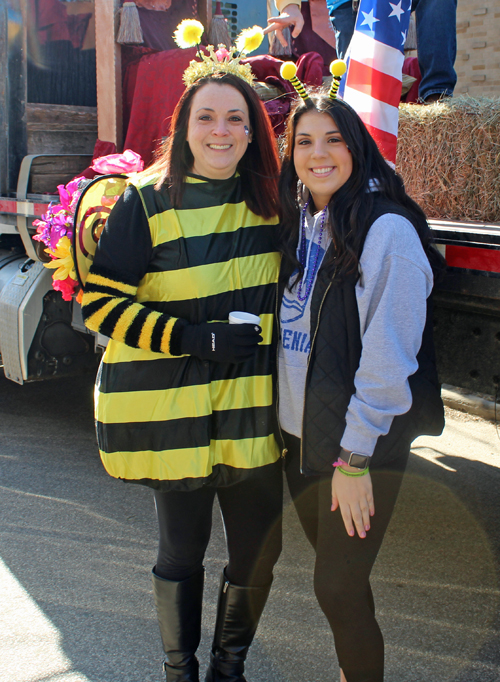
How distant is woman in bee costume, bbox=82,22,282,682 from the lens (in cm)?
177

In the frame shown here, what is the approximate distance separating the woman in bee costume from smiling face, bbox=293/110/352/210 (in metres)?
0.23

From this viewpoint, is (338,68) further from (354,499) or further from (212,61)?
(354,499)

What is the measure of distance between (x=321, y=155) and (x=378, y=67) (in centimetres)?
126

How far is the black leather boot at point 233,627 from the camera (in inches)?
78.2

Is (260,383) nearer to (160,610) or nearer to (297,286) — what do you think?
(297,286)

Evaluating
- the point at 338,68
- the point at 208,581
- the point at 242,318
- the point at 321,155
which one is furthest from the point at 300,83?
the point at 208,581

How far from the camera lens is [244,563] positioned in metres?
1.98

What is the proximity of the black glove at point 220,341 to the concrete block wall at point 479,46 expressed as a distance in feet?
28.8

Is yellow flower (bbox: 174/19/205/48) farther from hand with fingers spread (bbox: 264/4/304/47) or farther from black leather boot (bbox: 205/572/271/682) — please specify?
hand with fingers spread (bbox: 264/4/304/47)

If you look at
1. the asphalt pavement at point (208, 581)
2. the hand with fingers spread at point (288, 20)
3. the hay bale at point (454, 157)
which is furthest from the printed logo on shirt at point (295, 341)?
the hand with fingers spread at point (288, 20)

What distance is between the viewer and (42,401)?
490 centimetres

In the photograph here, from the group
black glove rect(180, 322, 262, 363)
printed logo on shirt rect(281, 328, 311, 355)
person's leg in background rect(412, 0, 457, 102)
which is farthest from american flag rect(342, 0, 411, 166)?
black glove rect(180, 322, 262, 363)

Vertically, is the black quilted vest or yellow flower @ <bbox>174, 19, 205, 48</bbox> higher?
yellow flower @ <bbox>174, 19, 205, 48</bbox>

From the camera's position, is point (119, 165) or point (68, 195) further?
point (68, 195)
